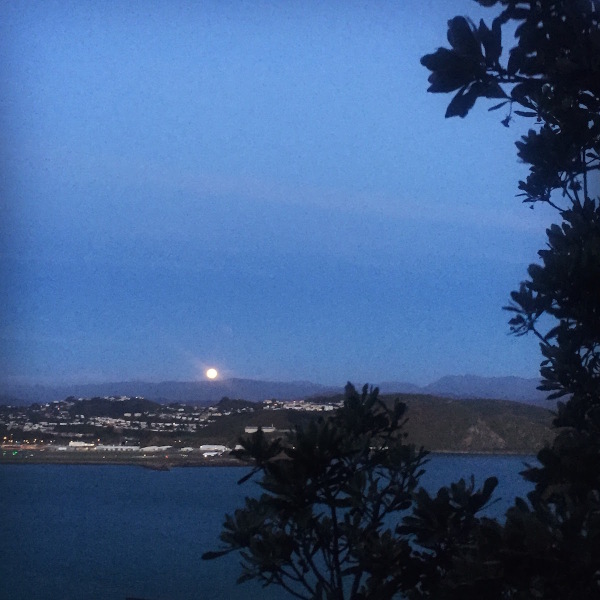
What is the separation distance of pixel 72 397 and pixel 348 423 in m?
8.77

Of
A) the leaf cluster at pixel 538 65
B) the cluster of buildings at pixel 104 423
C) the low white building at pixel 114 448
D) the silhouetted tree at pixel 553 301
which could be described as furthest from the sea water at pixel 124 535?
the leaf cluster at pixel 538 65

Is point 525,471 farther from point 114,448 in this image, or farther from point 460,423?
point 114,448

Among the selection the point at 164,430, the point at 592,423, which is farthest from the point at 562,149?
the point at 164,430

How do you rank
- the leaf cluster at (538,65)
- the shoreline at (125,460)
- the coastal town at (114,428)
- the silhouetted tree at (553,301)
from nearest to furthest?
the silhouetted tree at (553,301)
the leaf cluster at (538,65)
the shoreline at (125,460)
the coastal town at (114,428)

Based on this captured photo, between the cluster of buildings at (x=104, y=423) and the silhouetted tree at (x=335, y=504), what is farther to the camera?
the cluster of buildings at (x=104, y=423)

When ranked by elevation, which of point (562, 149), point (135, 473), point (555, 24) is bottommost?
point (135, 473)

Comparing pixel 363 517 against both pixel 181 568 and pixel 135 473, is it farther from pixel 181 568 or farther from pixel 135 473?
pixel 135 473

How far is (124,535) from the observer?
8461 mm

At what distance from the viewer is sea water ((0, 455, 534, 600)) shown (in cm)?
665

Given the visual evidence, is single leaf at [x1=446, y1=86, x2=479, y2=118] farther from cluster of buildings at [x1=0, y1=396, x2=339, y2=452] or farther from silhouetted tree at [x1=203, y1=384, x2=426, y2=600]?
cluster of buildings at [x1=0, y1=396, x2=339, y2=452]

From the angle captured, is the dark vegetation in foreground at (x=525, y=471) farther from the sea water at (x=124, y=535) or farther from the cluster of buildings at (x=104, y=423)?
the cluster of buildings at (x=104, y=423)

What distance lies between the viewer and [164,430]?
958 cm

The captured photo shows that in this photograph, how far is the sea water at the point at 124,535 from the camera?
6.65 metres

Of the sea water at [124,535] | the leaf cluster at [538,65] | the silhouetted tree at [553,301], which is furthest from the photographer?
the sea water at [124,535]
